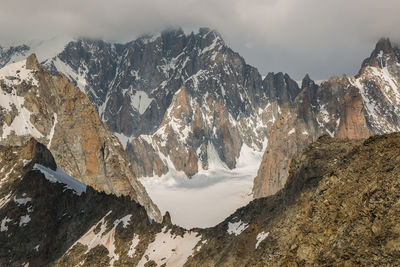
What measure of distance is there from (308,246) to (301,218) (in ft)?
15.1

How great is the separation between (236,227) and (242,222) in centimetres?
188

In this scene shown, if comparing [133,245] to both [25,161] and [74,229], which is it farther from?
[25,161]

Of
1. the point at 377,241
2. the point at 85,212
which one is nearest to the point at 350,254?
Answer: the point at 377,241

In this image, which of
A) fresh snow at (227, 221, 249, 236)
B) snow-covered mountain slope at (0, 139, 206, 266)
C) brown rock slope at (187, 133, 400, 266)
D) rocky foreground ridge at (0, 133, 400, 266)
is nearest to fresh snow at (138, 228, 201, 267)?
snow-covered mountain slope at (0, 139, 206, 266)

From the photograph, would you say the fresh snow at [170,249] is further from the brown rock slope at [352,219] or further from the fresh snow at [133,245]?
the brown rock slope at [352,219]

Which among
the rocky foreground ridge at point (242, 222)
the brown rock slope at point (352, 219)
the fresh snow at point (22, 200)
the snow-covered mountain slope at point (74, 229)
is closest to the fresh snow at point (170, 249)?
the snow-covered mountain slope at point (74, 229)

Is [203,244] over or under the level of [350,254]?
under

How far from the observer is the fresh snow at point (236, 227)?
259 feet

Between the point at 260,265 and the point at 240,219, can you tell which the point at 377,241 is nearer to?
the point at 260,265

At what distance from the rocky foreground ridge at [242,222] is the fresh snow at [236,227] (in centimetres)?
22

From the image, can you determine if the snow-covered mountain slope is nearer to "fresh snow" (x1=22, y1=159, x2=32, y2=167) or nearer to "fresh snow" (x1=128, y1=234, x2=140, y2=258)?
"fresh snow" (x1=128, y1=234, x2=140, y2=258)

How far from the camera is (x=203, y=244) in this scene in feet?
265

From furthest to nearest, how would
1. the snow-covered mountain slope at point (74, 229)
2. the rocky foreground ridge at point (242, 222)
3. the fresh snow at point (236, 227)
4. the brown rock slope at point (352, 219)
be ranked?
the snow-covered mountain slope at point (74, 229) < the fresh snow at point (236, 227) < the rocky foreground ridge at point (242, 222) < the brown rock slope at point (352, 219)

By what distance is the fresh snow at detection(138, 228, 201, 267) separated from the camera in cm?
8025
